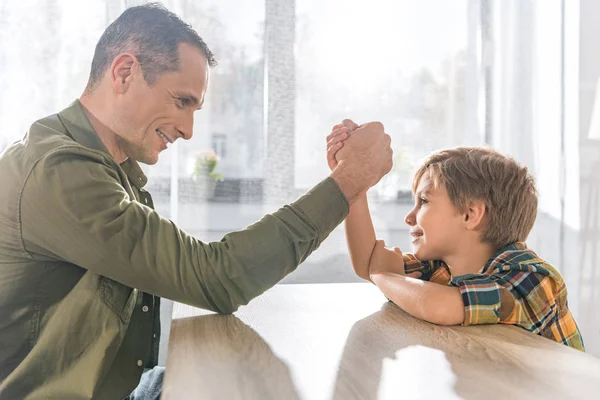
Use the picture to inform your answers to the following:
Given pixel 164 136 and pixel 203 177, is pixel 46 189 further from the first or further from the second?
pixel 203 177

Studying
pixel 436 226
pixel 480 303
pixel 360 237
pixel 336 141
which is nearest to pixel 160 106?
pixel 336 141

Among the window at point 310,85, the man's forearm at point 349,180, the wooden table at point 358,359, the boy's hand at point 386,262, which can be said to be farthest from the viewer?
the window at point 310,85

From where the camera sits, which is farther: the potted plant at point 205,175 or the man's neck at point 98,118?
the potted plant at point 205,175

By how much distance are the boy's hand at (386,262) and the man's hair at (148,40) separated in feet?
1.87

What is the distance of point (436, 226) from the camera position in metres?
1.35

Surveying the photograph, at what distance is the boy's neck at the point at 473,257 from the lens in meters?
1.34

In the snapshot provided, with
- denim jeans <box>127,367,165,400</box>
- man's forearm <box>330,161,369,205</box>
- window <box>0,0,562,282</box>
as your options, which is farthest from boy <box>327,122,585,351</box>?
window <box>0,0,562,282</box>

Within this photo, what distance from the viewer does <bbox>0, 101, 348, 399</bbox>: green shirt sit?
1.01 meters

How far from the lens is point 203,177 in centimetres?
237

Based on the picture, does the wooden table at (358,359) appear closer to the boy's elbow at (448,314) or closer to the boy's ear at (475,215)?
the boy's elbow at (448,314)

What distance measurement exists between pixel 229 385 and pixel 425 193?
0.78 metres

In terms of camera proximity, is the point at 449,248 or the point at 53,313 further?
the point at 449,248

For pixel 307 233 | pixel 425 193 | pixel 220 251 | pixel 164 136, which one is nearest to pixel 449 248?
pixel 425 193

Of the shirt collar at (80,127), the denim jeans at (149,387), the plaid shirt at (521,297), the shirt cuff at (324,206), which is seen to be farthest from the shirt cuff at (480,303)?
the shirt collar at (80,127)
